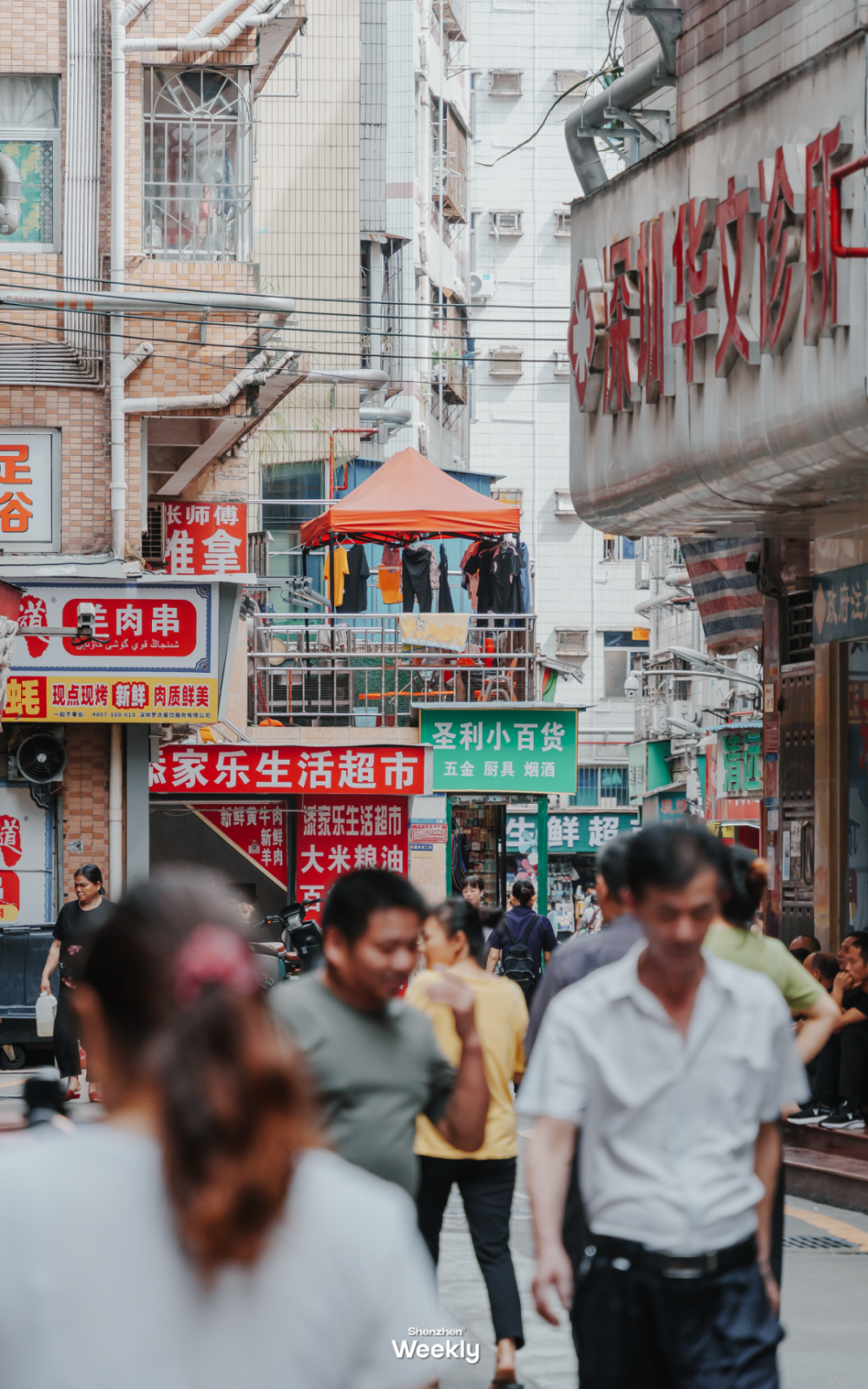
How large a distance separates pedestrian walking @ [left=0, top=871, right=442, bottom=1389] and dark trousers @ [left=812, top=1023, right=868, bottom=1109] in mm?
9459

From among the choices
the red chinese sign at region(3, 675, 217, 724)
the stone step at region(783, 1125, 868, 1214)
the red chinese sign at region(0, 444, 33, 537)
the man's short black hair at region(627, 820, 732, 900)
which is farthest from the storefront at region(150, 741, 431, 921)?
the man's short black hair at region(627, 820, 732, 900)

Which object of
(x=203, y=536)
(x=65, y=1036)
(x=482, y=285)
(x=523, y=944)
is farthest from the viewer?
(x=482, y=285)

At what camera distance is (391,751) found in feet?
70.9

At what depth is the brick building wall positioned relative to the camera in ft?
58.7

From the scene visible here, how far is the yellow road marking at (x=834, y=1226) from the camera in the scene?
9.52 metres

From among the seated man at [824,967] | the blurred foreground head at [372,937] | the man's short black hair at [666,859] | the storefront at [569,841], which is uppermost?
the man's short black hair at [666,859]

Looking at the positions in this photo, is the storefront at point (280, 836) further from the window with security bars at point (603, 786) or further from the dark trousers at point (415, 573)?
the window with security bars at point (603, 786)

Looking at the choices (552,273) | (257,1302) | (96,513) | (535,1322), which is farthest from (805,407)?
(552,273)

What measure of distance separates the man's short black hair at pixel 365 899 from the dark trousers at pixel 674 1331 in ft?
2.78

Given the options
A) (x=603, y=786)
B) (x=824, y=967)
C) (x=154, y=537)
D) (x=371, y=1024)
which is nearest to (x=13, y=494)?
(x=154, y=537)

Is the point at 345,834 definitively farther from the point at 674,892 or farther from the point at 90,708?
the point at 674,892

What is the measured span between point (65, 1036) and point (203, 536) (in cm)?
788

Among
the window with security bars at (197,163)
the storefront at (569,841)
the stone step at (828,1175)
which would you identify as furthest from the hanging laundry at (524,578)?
the storefront at (569,841)

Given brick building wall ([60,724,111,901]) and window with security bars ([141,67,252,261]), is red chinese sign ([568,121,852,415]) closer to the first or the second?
window with security bars ([141,67,252,261])
